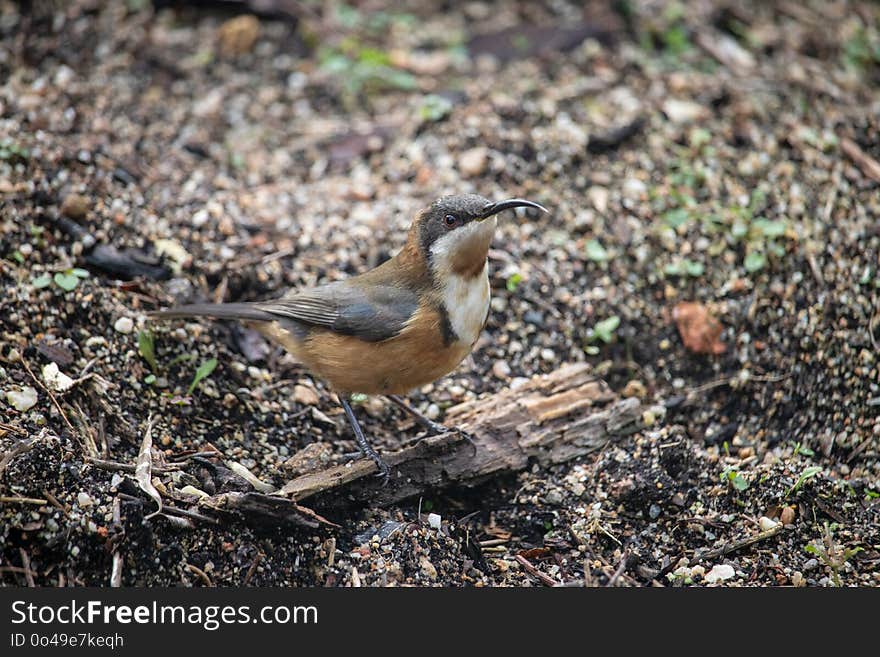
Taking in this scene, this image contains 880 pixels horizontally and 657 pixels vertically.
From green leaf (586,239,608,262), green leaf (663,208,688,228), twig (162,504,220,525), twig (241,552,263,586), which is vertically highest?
green leaf (663,208,688,228)

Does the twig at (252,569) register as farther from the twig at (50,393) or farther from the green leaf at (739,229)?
the green leaf at (739,229)

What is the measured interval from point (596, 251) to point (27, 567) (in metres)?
3.91

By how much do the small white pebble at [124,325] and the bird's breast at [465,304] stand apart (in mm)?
1785

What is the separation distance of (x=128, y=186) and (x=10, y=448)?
8.35ft

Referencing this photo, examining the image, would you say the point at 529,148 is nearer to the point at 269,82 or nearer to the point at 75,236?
the point at 269,82

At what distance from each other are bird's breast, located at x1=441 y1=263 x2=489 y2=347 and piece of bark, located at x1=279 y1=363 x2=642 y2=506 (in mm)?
530

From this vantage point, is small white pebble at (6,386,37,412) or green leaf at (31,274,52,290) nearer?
small white pebble at (6,386,37,412)

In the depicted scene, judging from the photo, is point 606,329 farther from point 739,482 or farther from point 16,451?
point 16,451

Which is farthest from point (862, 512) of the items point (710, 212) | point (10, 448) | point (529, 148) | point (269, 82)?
point (269, 82)

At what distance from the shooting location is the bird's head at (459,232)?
481 cm

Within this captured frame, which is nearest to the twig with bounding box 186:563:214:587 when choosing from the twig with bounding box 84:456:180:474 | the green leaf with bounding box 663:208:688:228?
the twig with bounding box 84:456:180:474

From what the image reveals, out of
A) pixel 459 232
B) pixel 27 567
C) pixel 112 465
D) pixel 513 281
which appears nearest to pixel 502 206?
pixel 459 232

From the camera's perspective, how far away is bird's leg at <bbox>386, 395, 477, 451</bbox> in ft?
16.3

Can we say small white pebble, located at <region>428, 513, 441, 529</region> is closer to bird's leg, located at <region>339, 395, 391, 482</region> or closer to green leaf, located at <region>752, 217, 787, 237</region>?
bird's leg, located at <region>339, 395, 391, 482</region>
